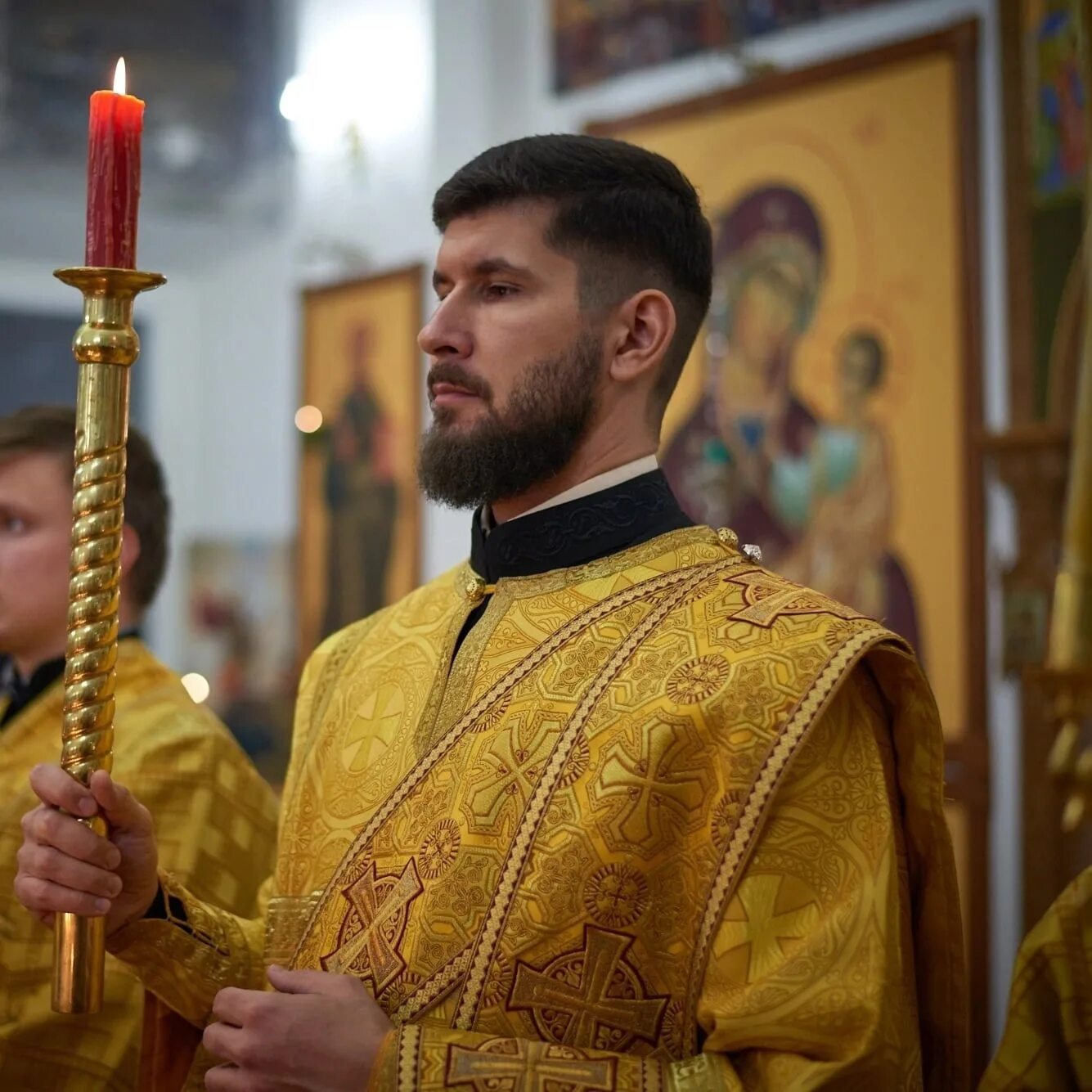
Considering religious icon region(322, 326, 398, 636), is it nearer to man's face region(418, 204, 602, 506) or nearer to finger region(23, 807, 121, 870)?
man's face region(418, 204, 602, 506)

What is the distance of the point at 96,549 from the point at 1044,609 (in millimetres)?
4172

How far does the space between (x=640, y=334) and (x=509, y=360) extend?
20cm

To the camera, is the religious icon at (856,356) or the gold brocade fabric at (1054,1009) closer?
the gold brocade fabric at (1054,1009)

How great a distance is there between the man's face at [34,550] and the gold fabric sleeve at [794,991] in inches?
51.1

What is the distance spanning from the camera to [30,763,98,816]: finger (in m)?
1.44

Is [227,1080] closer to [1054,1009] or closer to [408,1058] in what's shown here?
[408,1058]

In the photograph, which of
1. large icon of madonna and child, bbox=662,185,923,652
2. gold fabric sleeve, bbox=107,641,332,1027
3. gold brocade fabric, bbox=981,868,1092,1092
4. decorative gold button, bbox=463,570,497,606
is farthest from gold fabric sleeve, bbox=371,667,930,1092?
large icon of madonna and child, bbox=662,185,923,652

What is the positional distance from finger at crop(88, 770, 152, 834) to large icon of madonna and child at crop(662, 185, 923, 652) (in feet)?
13.9

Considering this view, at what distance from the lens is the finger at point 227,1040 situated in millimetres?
1571

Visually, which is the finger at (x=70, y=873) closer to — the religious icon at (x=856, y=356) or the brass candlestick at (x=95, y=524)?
the brass candlestick at (x=95, y=524)

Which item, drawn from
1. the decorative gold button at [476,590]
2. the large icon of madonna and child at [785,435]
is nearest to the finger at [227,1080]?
the decorative gold button at [476,590]

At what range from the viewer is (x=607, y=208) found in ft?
6.47

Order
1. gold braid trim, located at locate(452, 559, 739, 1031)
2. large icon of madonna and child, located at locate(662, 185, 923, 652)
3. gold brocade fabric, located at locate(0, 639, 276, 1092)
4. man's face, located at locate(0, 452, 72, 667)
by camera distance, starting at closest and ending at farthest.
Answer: gold braid trim, located at locate(452, 559, 739, 1031) < gold brocade fabric, located at locate(0, 639, 276, 1092) < man's face, located at locate(0, 452, 72, 667) < large icon of madonna and child, located at locate(662, 185, 923, 652)

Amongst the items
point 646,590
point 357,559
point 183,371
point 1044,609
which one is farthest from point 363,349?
point 646,590
